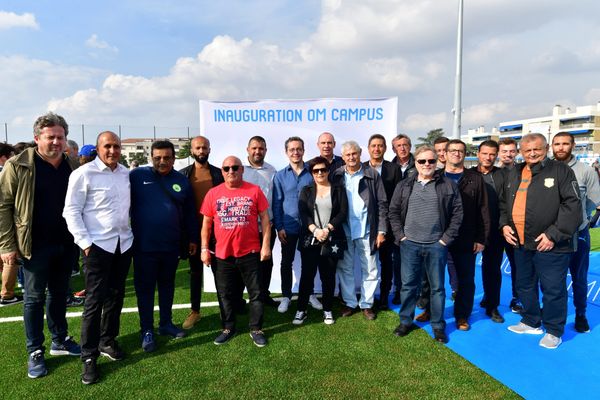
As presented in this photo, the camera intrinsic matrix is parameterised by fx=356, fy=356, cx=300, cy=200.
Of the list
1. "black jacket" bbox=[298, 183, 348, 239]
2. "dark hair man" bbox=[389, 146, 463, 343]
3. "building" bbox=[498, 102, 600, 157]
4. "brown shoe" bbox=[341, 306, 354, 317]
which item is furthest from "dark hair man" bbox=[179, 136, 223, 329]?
"building" bbox=[498, 102, 600, 157]

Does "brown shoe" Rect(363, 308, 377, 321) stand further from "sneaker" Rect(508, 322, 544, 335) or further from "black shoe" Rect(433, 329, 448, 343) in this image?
"sneaker" Rect(508, 322, 544, 335)

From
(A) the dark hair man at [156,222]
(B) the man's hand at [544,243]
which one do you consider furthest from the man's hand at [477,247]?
(A) the dark hair man at [156,222]

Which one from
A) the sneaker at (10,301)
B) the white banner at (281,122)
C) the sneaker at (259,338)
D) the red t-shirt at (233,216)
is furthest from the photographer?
the white banner at (281,122)

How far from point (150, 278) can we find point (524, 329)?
385cm

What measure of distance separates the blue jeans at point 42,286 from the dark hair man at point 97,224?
316 mm

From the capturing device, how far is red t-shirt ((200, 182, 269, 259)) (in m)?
3.41

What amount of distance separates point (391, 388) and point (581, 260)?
250cm

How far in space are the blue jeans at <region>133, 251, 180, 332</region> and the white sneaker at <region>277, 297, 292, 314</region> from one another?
1.37m

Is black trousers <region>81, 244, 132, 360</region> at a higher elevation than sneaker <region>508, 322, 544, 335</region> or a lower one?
higher

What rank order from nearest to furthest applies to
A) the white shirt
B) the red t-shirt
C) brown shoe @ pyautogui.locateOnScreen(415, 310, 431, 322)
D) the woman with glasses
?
the white shirt < the red t-shirt < the woman with glasses < brown shoe @ pyautogui.locateOnScreen(415, 310, 431, 322)

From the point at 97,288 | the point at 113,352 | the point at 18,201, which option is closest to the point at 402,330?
the point at 113,352

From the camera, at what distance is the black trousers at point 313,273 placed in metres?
3.96

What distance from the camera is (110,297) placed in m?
3.24

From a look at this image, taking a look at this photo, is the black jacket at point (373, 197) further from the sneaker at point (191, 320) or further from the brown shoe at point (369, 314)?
the sneaker at point (191, 320)
